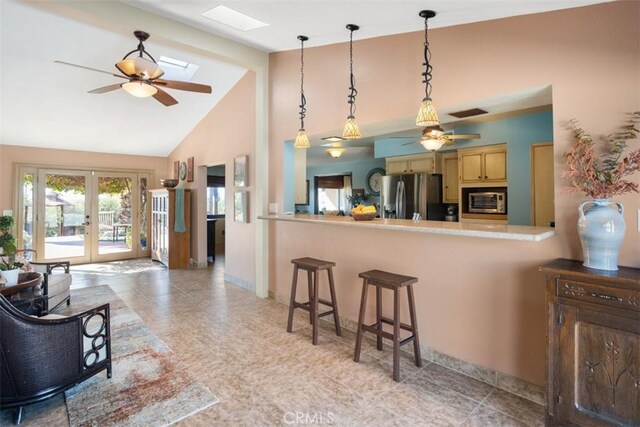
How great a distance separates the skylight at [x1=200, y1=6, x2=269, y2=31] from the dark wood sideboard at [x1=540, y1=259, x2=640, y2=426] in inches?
123

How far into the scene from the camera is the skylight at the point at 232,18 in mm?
2975

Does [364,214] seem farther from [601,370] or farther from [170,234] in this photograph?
[170,234]

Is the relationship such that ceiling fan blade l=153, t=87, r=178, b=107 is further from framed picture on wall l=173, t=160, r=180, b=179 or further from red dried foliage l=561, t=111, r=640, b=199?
framed picture on wall l=173, t=160, r=180, b=179

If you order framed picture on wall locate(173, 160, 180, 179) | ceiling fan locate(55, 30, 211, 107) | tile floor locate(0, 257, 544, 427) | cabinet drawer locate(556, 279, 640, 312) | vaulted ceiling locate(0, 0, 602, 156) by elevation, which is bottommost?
tile floor locate(0, 257, 544, 427)

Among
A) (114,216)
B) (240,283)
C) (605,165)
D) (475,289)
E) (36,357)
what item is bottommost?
(240,283)

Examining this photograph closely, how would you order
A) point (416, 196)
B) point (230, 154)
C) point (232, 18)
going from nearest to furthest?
point (232, 18) < point (230, 154) < point (416, 196)

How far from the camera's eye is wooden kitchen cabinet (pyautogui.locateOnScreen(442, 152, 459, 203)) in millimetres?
5746

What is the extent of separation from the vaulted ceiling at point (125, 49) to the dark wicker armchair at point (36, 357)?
2.52 metres

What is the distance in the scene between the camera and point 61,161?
6707 mm

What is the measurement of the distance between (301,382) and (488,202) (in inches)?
156

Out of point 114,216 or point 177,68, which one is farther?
point 114,216

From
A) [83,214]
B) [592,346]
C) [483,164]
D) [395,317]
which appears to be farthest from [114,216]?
[592,346]

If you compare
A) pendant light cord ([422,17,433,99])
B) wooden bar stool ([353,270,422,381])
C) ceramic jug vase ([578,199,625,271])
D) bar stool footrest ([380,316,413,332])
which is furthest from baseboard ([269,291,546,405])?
pendant light cord ([422,17,433,99])

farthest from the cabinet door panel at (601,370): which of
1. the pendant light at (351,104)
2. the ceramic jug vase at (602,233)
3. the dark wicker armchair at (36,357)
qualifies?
the dark wicker armchair at (36,357)
